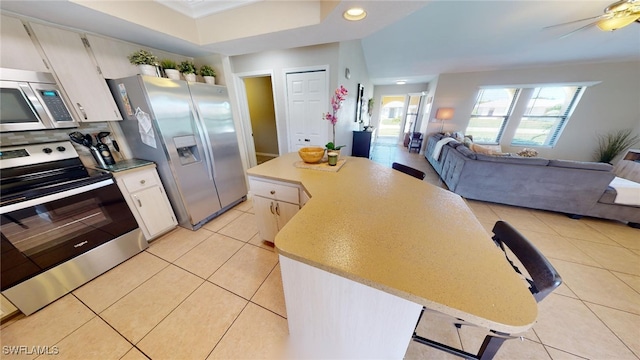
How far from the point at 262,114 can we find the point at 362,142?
108 inches

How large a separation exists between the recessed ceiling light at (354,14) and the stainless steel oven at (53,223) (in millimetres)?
2504

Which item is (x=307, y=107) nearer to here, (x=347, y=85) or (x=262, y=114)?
(x=347, y=85)

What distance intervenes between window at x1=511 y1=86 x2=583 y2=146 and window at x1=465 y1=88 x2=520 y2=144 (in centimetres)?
38

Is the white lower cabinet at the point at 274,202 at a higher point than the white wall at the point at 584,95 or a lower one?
lower

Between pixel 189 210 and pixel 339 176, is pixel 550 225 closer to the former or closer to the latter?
pixel 339 176

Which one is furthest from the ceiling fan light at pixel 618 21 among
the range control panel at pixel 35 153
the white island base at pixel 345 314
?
the range control panel at pixel 35 153

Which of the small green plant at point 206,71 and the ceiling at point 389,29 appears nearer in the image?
the ceiling at point 389,29

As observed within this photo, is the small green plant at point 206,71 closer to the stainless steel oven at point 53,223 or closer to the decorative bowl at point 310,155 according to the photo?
the stainless steel oven at point 53,223

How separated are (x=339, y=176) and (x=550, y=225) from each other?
3.02m

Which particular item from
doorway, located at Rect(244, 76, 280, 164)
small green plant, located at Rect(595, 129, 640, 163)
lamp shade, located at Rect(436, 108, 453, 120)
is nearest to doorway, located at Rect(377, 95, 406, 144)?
lamp shade, located at Rect(436, 108, 453, 120)

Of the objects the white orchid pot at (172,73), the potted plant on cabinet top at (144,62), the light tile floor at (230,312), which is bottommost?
the light tile floor at (230,312)

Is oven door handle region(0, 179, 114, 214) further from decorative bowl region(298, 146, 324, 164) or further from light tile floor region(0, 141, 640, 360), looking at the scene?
decorative bowl region(298, 146, 324, 164)

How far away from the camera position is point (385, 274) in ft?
2.00

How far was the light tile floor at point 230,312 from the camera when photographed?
3.77 ft
